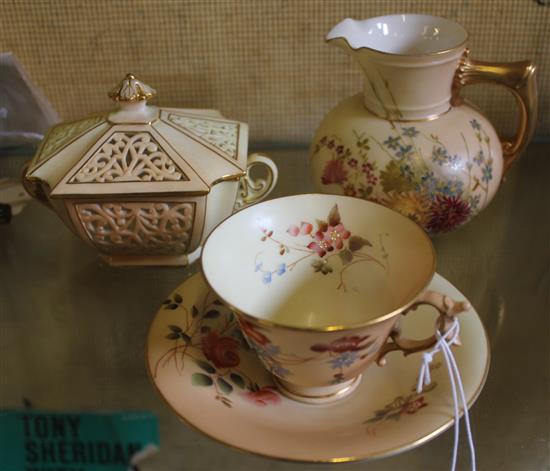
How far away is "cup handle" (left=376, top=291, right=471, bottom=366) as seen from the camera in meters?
0.35

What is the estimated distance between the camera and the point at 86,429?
0.37 meters

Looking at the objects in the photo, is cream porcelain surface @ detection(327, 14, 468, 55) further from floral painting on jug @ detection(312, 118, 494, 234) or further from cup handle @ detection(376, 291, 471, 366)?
cup handle @ detection(376, 291, 471, 366)

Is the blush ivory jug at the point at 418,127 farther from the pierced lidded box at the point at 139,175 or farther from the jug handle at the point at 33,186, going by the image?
the jug handle at the point at 33,186

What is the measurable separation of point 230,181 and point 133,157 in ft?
0.22

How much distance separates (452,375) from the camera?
14.4 inches

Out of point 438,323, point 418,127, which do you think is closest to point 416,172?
point 418,127

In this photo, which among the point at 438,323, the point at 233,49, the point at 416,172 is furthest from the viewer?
the point at 233,49

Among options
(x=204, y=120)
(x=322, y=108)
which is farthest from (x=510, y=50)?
(x=204, y=120)

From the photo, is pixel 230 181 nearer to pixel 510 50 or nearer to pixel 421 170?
pixel 421 170

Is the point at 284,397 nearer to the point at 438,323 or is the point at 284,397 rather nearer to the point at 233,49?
the point at 438,323

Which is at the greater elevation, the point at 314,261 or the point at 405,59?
the point at 405,59

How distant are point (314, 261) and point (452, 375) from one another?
121mm

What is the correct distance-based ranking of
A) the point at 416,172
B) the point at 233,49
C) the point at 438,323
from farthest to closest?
1. the point at 233,49
2. the point at 416,172
3. the point at 438,323

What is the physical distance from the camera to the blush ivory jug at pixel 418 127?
0.46 meters
